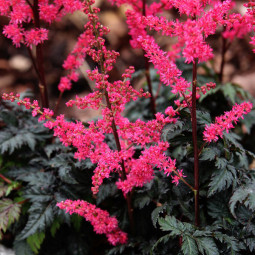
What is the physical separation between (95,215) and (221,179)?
86 centimetres

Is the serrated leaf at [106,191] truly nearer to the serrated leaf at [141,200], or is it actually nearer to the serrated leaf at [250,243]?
the serrated leaf at [141,200]

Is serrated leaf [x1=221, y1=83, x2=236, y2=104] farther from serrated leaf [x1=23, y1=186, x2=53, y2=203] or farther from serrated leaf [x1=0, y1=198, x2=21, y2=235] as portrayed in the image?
serrated leaf [x1=0, y1=198, x2=21, y2=235]

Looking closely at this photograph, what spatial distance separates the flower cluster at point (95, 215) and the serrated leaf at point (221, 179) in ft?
2.31

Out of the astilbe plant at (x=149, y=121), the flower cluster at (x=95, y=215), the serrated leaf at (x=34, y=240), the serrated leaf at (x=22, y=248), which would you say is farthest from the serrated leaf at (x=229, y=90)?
the serrated leaf at (x=22, y=248)

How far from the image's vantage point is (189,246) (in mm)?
1946

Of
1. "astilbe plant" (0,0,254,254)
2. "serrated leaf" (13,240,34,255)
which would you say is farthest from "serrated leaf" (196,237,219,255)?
"serrated leaf" (13,240,34,255)

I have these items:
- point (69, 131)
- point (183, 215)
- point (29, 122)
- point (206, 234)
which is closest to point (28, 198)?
point (29, 122)

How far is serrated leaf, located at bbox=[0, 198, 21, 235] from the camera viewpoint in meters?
2.54

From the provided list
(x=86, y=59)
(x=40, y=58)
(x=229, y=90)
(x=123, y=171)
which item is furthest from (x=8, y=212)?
(x=86, y=59)

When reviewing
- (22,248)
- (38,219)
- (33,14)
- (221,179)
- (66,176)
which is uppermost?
(33,14)

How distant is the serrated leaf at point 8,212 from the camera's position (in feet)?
8.34

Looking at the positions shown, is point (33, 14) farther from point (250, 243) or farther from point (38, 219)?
point (250, 243)

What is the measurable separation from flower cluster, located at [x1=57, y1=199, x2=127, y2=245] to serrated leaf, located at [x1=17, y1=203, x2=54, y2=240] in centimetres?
36

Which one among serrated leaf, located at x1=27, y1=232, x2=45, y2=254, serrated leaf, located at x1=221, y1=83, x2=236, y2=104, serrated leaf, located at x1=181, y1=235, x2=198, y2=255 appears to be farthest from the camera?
serrated leaf, located at x1=221, y1=83, x2=236, y2=104
